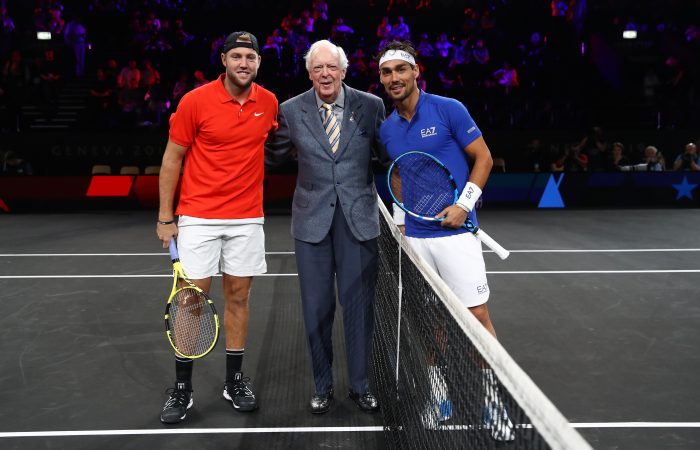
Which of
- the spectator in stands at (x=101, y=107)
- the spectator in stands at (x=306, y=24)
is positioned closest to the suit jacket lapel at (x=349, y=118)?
the spectator in stands at (x=101, y=107)

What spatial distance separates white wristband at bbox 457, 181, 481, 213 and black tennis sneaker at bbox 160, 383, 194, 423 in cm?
193

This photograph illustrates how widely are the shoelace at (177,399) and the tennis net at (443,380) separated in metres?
1.16

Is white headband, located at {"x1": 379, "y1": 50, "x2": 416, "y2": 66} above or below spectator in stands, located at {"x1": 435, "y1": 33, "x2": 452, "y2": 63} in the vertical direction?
above

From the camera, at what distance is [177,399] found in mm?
4055

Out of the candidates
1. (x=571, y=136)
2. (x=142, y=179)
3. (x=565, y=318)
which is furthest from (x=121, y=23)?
(x=565, y=318)

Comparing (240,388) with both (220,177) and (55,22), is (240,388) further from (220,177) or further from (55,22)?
(55,22)

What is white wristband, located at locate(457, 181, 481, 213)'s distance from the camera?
11.8 feet

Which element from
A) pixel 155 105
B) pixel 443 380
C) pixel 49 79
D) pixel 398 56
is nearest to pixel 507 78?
pixel 155 105

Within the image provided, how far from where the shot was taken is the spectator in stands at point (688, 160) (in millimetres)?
13922

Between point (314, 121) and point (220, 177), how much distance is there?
0.62 metres

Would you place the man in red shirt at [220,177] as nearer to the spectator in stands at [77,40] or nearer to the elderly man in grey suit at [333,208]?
the elderly man in grey suit at [333,208]

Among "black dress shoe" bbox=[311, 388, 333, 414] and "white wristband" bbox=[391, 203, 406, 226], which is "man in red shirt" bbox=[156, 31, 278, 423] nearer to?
"black dress shoe" bbox=[311, 388, 333, 414]

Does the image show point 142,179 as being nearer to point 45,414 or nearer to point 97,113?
point 97,113

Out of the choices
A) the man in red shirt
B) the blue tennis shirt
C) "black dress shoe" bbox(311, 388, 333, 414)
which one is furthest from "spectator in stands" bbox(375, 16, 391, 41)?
"black dress shoe" bbox(311, 388, 333, 414)
